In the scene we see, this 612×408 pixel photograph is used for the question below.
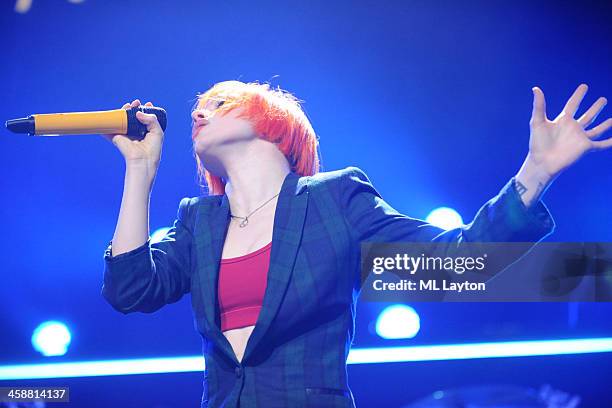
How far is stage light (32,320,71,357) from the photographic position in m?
1.82

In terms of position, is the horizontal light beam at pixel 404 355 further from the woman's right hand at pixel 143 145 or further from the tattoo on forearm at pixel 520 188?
the tattoo on forearm at pixel 520 188

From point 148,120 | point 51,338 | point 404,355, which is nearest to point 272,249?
point 148,120

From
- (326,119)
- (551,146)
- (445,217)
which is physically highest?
(326,119)

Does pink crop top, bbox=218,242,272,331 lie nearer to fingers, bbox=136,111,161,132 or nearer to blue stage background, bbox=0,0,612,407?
fingers, bbox=136,111,161,132

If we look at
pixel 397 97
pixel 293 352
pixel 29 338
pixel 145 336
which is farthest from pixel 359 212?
pixel 29 338

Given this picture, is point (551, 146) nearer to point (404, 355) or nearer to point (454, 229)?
point (454, 229)

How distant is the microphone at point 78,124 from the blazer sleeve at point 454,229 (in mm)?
414

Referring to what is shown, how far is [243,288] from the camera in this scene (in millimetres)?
1377

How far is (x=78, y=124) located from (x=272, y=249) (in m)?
0.42

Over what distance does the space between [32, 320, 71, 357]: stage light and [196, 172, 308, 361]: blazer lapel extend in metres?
0.59

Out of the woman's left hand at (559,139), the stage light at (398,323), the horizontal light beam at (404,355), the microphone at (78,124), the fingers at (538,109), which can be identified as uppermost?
the microphone at (78,124)

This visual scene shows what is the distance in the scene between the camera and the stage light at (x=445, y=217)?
6.00 ft

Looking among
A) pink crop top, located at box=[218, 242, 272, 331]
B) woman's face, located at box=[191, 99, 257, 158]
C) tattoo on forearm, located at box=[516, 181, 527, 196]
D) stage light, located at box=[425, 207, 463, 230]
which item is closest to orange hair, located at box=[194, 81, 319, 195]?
woman's face, located at box=[191, 99, 257, 158]

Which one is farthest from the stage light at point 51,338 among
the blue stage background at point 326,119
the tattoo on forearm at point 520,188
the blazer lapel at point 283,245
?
the tattoo on forearm at point 520,188
